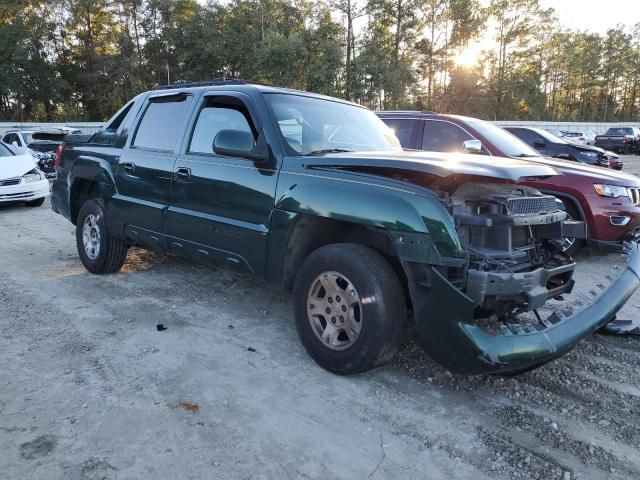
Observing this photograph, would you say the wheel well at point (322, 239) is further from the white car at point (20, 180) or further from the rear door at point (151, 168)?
the white car at point (20, 180)

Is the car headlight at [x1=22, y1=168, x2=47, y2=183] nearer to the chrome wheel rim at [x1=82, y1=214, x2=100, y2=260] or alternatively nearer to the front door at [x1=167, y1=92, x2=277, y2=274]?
the chrome wheel rim at [x1=82, y1=214, x2=100, y2=260]

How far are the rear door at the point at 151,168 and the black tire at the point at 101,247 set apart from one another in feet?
1.23

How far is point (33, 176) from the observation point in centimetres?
1079

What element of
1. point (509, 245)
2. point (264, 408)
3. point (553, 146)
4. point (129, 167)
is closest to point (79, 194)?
point (129, 167)

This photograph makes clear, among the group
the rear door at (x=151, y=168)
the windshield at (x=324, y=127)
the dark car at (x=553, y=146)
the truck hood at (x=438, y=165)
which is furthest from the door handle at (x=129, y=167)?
the dark car at (x=553, y=146)

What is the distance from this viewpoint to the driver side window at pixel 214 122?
4.02 meters

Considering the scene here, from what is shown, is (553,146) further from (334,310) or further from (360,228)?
(334,310)

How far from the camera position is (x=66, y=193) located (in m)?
5.82

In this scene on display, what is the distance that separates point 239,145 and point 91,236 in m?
2.80

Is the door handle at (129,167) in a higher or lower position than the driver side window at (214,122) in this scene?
lower

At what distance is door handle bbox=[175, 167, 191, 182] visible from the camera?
166 inches

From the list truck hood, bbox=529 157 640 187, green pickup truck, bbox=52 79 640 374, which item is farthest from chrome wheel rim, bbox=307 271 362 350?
truck hood, bbox=529 157 640 187

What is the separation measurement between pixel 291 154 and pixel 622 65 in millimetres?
Result: 79490

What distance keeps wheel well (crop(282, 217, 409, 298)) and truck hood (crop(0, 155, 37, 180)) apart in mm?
9169
